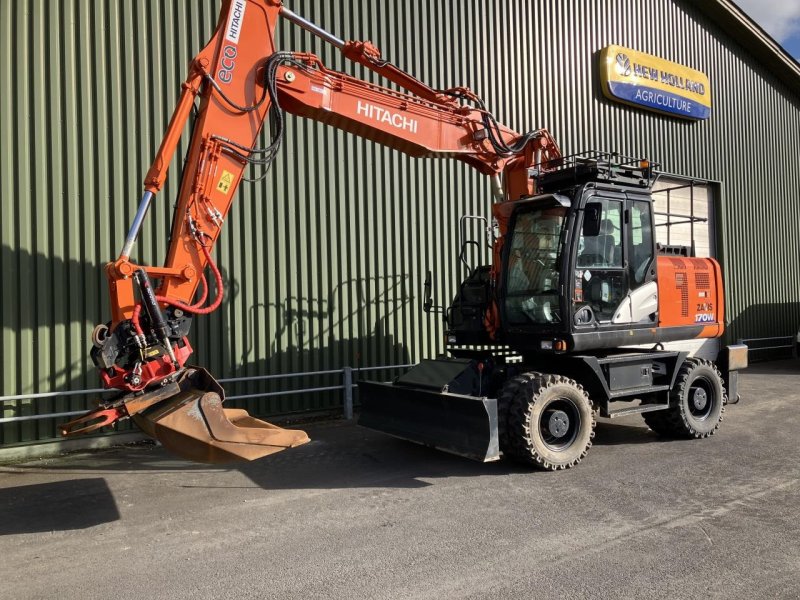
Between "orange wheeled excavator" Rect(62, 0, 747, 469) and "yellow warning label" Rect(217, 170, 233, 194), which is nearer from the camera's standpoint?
"orange wheeled excavator" Rect(62, 0, 747, 469)

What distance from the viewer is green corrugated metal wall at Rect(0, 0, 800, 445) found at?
7836 millimetres

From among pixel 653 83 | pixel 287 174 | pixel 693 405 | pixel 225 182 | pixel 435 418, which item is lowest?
pixel 693 405

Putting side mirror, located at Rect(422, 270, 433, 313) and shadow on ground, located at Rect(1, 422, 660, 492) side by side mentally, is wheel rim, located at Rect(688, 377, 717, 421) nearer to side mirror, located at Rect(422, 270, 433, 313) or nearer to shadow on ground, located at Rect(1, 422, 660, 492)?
shadow on ground, located at Rect(1, 422, 660, 492)

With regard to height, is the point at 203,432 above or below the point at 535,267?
below

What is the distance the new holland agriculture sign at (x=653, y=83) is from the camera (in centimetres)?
1427

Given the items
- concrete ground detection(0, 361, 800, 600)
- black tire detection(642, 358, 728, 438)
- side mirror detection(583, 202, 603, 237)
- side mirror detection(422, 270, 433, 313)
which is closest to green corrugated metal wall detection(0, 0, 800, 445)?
side mirror detection(422, 270, 433, 313)

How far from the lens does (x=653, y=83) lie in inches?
601

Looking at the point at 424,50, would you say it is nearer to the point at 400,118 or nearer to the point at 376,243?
the point at 376,243

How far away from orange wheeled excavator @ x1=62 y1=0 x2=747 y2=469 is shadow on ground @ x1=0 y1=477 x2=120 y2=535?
1.11 metres

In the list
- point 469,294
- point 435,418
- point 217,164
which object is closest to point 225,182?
point 217,164

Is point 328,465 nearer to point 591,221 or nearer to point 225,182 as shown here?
point 225,182

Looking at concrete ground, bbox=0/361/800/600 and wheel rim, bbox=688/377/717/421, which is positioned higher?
wheel rim, bbox=688/377/717/421

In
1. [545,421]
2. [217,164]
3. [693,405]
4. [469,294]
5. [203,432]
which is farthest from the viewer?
[693,405]

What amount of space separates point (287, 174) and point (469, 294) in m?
3.82
